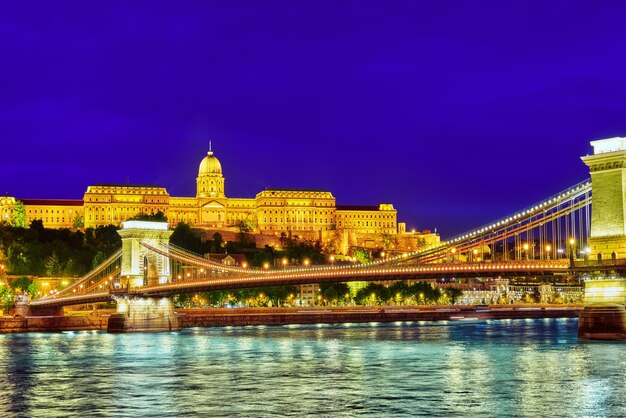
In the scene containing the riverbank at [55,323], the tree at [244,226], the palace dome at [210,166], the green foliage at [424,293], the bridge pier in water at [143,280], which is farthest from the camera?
the palace dome at [210,166]

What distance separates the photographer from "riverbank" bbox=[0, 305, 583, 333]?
210 feet

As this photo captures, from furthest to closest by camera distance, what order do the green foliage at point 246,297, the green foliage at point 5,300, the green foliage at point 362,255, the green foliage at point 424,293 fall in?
the green foliage at point 362,255
the green foliage at point 424,293
the green foliage at point 246,297
the green foliage at point 5,300

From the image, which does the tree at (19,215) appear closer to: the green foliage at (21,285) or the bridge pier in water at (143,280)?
the green foliage at (21,285)

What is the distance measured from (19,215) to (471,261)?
11145 centimetres

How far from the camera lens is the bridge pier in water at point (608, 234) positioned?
35219mm

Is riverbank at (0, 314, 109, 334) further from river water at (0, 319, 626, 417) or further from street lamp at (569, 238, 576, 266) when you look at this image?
street lamp at (569, 238, 576, 266)

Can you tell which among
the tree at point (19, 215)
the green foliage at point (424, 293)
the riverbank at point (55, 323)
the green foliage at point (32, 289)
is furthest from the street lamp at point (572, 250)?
the tree at point (19, 215)

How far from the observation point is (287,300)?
322ft

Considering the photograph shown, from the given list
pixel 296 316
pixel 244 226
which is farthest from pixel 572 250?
pixel 244 226

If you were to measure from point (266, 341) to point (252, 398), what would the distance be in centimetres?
2240

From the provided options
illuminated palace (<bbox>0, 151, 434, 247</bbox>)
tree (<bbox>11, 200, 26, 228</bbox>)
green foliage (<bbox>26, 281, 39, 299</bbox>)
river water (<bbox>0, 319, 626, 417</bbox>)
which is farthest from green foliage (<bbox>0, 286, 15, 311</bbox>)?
illuminated palace (<bbox>0, 151, 434, 247</bbox>)

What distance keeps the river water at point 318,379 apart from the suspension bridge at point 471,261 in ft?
9.43

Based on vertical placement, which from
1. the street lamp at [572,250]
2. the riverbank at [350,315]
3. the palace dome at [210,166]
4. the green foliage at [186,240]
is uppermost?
the palace dome at [210,166]

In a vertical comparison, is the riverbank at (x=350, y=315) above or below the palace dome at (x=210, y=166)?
below
